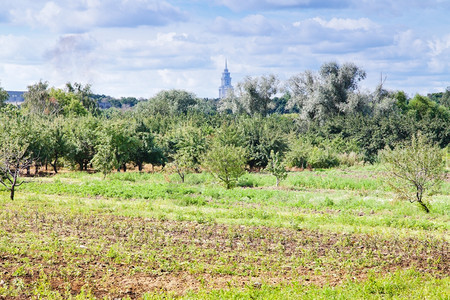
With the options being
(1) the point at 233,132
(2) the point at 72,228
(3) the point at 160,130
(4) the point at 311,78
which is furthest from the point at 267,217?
(4) the point at 311,78

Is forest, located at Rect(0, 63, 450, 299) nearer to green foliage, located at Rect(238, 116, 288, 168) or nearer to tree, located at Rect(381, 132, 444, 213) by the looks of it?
tree, located at Rect(381, 132, 444, 213)

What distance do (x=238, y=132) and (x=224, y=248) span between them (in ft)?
100

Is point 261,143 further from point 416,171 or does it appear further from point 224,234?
point 224,234

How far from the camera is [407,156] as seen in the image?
58.9 feet

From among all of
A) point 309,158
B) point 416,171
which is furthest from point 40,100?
point 416,171

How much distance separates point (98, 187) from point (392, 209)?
1409 cm

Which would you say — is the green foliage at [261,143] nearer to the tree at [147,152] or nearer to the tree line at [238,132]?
the tree line at [238,132]

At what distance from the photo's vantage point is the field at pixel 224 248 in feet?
30.7

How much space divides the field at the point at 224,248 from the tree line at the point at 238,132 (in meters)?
6.59

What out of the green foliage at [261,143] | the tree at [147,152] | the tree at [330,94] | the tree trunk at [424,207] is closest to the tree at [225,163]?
the tree trunk at [424,207]

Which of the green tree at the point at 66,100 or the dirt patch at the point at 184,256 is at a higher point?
the green tree at the point at 66,100

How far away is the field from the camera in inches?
368

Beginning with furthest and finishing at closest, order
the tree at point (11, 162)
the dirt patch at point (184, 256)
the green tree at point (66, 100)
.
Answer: the green tree at point (66, 100) < the tree at point (11, 162) < the dirt patch at point (184, 256)

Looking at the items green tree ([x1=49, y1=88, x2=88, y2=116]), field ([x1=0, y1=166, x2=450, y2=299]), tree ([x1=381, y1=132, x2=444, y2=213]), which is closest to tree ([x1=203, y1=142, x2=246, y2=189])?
field ([x1=0, y1=166, x2=450, y2=299])
